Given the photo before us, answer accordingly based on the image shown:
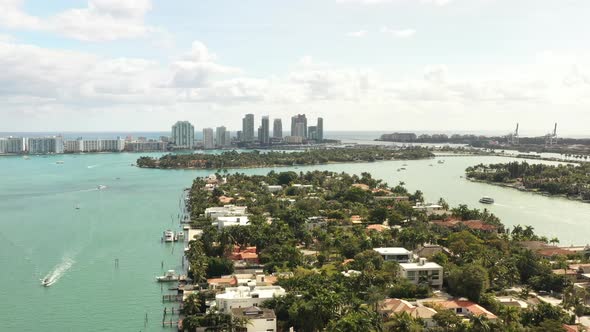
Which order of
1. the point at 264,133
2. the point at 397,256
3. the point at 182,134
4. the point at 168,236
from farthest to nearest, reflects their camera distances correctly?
1. the point at 264,133
2. the point at 182,134
3. the point at 168,236
4. the point at 397,256

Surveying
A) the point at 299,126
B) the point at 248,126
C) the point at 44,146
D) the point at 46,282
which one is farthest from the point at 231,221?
the point at 299,126

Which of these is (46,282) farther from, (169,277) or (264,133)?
(264,133)

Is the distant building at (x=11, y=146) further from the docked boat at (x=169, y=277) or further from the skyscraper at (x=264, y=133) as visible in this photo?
the docked boat at (x=169, y=277)

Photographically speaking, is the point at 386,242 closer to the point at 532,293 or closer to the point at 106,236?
Result: the point at 532,293

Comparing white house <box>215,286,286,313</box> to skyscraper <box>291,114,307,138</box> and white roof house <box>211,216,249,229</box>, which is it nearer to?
white roof house <box>211,216,249,229</box>

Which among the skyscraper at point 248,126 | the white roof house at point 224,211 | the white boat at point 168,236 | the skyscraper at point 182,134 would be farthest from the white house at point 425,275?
the skyscraper at point 248,126

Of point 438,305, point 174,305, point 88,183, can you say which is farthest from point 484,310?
point 88,183
